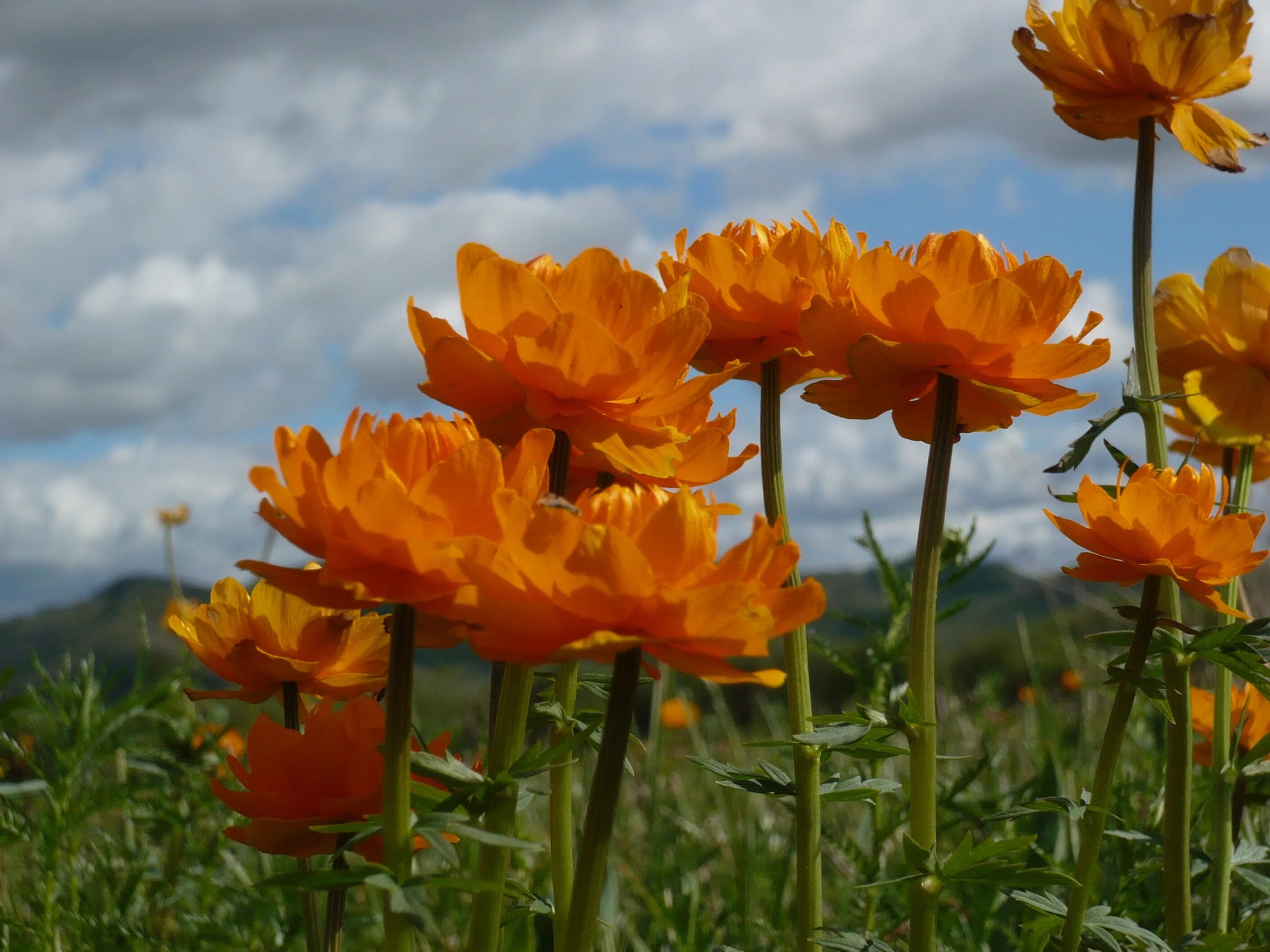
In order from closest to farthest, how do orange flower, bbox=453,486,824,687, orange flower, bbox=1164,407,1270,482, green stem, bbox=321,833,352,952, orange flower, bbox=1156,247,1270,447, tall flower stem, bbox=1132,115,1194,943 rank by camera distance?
orange flower, bbox=453,486,824,687 < green stem, bbox=321,833,352,952 < tall flower stem, bbox=1132,115,1194,943 < orange flower, bbox=1156,247,1270,447 < orange flower, bbox=1164,407,1270,482

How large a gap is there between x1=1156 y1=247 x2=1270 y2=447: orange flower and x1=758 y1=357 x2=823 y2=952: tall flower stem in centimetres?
70

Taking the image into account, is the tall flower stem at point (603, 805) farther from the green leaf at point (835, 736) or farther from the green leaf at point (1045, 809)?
the green leaf at point (1045, 809)

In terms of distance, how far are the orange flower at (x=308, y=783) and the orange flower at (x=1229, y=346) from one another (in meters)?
1.10

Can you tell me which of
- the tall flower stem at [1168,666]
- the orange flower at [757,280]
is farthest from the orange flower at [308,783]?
the tall flower stem at [1168,666]

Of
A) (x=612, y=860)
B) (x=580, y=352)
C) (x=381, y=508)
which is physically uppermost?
(x=580, y=352)

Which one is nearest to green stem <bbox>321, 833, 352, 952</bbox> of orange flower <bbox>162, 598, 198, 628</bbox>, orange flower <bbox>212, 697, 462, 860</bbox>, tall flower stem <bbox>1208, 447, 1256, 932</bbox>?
orange flower <bbox>212, 697, 462, 860</bbox>

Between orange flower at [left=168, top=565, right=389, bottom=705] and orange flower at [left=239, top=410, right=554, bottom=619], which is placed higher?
orange flower at [left=239, top=410, right=554, bottom=619]

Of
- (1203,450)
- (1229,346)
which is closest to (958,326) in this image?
(1229,346)

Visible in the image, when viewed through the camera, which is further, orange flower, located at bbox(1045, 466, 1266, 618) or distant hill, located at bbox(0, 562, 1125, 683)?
distant hill, located at bbox(0, 562, 1125, 683)

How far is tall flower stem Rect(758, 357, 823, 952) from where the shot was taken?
95cm

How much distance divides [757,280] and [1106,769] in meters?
0.54

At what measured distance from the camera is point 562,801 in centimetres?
94

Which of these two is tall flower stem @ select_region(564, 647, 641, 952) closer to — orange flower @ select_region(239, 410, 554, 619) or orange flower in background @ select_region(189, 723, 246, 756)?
orange flower @ select_region(239, 410, 554, 619)

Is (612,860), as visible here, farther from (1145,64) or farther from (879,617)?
(1145,64)
